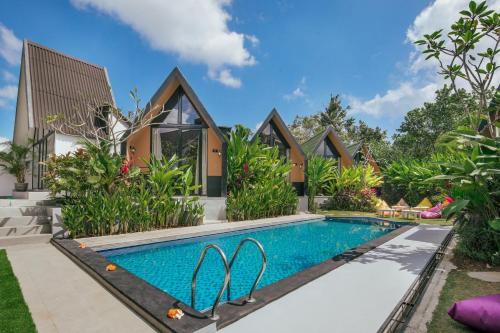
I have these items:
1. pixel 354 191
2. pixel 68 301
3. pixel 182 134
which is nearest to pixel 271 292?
pixel 68 301

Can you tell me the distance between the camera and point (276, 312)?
3.34 meters

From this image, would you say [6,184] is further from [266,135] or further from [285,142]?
[285,142]

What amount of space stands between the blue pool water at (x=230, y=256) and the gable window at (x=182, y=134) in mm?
4515

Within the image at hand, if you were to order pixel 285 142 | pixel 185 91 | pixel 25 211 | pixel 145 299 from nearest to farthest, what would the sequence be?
pixel 145 299, pixel 25 211, pixel 185 91, pixel 285 142

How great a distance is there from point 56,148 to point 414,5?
16.3 metres

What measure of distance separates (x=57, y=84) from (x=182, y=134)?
9.26m

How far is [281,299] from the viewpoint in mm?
3713

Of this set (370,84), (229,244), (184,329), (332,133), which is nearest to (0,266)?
(184,329)

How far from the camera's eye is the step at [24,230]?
7039 mm

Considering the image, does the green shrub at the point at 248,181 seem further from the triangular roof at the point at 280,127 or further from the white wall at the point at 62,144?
the white wall at the point at 62,144

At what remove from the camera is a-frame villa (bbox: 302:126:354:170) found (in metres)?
19.9

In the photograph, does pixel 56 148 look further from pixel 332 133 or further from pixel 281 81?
pixel 281 81

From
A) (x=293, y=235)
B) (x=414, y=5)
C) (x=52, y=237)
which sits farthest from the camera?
(x=414, y=5)

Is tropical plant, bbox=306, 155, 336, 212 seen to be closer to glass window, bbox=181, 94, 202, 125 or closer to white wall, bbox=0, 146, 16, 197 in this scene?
glass window, bbox=181, 94, 202, 125
